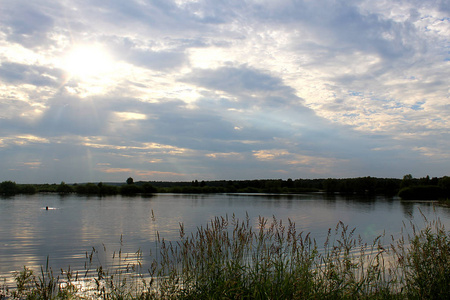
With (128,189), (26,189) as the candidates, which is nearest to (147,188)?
(128,189)

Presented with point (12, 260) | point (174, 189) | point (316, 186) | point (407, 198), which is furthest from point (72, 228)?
point (316, 186)

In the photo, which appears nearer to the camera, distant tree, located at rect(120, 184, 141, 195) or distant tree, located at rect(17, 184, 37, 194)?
distant tree, located at rect(17, 184, 37, 194)

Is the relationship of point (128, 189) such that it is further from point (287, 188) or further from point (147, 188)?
point (287, 188)

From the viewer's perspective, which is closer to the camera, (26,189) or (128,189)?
(26,189)

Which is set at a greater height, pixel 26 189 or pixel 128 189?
pixel 26 189

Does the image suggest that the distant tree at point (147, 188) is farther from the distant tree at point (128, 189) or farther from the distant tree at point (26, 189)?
the distant tree at point (26, 189)

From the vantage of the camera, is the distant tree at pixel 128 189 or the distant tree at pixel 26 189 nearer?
the distant tree at pixel 26 189

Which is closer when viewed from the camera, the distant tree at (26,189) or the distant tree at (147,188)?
the distant tree at (26,189)

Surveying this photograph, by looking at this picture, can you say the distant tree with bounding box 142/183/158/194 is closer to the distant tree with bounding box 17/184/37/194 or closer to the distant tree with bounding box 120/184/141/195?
the distant tree with bounding box 120/184/141/195

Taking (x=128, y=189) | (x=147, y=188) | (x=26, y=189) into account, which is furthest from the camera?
(x=147, y=188)

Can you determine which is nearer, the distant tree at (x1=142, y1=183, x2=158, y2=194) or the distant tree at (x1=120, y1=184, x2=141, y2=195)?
the distant tree at (x1=120, y1=184, x2=141, y2=195)

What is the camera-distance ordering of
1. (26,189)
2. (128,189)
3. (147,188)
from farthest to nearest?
1. (147,188)
2. (128,189)
3. (26,189)

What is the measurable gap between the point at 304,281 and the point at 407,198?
7867 centimetres

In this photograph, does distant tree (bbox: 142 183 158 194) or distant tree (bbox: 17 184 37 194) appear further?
distant tree (bbox: 142 183 158 194)
